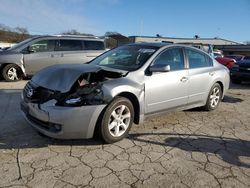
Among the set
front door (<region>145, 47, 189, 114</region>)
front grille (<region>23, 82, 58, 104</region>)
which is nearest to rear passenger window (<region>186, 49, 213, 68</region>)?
→ front door (<region>145, 47, 189, 114</region>)

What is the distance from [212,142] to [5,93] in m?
5.54

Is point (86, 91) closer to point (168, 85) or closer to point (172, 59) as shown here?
point (168, 85)

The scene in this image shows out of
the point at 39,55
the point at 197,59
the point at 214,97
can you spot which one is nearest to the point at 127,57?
the point at 197,59

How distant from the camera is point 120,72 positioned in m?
4.34

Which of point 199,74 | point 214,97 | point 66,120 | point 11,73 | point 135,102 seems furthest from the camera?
point 11,73

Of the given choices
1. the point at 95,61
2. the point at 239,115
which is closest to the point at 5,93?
the point at 95,61

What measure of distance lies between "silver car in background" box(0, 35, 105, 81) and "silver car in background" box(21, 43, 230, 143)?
498cm

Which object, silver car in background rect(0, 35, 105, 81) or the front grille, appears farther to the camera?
silver car in background rect(0, 35, 105, 81)

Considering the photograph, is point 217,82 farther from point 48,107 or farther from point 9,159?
point 9,159

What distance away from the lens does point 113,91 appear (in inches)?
155

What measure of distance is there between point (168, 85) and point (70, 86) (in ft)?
6.08

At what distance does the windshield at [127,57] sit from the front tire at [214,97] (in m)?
2.02

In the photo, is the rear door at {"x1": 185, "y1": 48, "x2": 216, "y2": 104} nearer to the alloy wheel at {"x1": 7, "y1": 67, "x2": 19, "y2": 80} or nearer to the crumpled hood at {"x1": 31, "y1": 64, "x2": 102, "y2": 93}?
the crumpled hood at {"x1": 31, "y1": 64, "x2": 102, "y2": 93}

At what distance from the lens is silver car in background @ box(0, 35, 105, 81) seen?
946 cm
